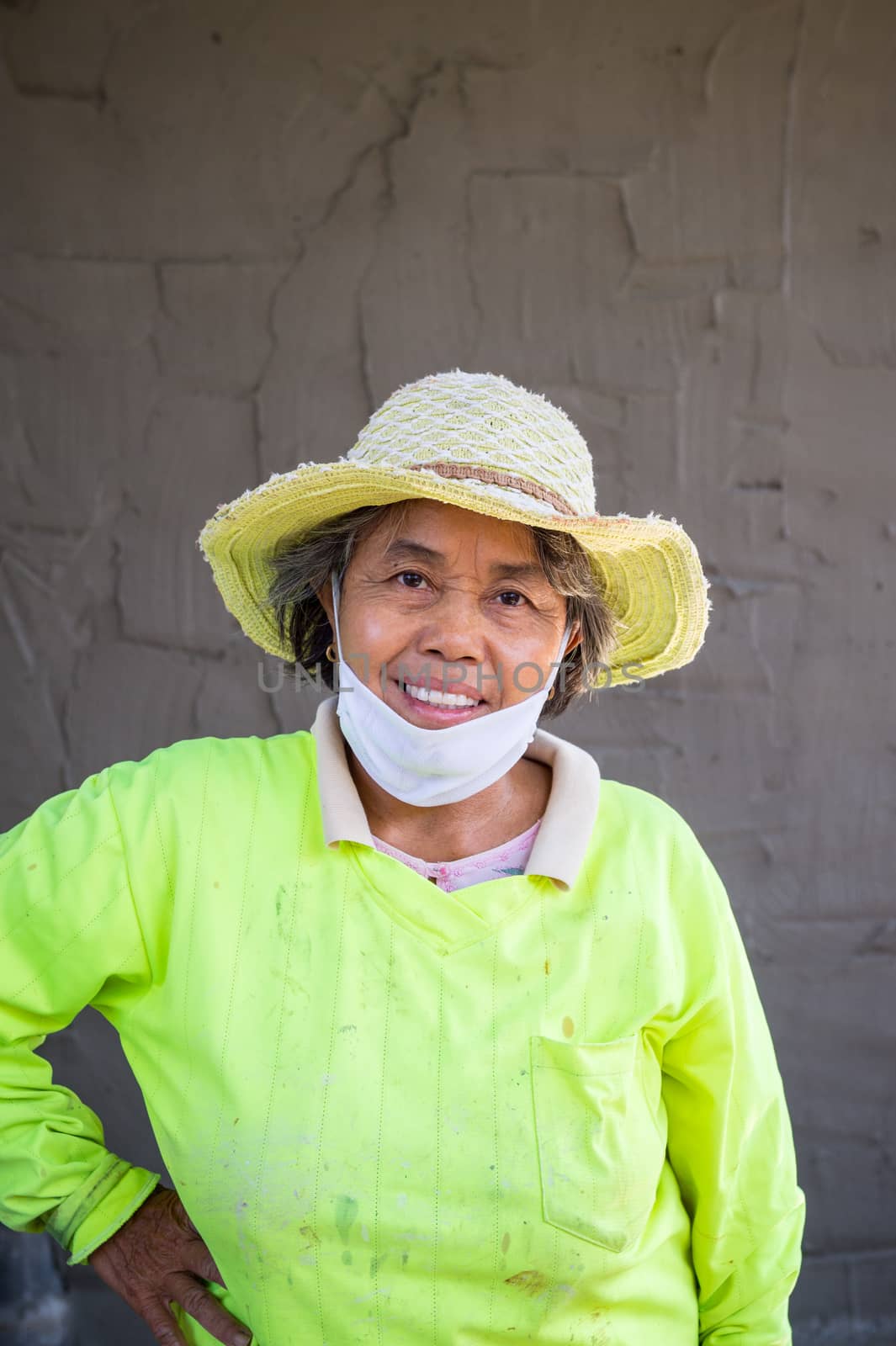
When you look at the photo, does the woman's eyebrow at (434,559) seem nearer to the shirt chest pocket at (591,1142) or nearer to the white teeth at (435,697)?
the white teeth at (435,697)

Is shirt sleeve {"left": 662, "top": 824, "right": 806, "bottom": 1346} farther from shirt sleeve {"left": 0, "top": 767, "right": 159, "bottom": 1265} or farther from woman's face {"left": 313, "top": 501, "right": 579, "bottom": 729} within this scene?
shirt sleeve {"left": 0, "top": 767, "right": 159, "bottom": 1265}

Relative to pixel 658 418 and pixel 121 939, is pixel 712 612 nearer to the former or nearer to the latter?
pixel 658 418

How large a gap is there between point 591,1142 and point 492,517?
0.84m

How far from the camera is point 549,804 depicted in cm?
169

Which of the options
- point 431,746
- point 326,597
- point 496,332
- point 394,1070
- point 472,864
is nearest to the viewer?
point 394,1070

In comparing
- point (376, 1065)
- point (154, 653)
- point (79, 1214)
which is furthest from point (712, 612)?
point (79, 1214)

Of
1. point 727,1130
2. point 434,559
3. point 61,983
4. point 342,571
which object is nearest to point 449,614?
point 434,559

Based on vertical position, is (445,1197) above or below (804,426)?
below

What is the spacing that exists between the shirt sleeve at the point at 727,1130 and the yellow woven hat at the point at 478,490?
1.42 ft

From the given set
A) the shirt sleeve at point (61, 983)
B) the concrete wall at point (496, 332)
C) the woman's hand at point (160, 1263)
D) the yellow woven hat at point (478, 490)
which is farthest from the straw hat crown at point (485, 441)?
the woman's hand at point (160, 1263)

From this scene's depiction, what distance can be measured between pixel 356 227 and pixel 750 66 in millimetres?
950

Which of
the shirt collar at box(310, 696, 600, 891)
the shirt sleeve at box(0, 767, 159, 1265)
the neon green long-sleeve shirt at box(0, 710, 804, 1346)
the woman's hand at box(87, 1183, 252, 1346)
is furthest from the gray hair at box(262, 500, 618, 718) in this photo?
the woman's hand at box(87, 1183, 252, 1346)

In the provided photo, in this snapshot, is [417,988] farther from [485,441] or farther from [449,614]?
[485,441]

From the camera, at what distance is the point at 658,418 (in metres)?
2.63
